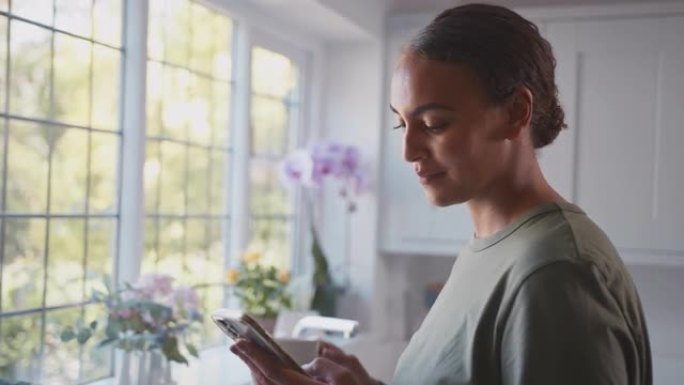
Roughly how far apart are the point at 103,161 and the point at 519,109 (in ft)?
4.23

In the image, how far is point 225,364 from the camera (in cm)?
227

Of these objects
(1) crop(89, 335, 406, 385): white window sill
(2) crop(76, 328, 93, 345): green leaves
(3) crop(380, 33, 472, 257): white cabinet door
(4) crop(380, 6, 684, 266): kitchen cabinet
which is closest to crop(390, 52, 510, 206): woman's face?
(2) crop(76, 328, 93, 345): green leaves

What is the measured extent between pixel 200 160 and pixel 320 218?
0.71m

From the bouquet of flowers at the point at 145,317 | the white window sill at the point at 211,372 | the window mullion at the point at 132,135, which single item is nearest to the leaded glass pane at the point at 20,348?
the bouquet of flowers at the point at 145,317

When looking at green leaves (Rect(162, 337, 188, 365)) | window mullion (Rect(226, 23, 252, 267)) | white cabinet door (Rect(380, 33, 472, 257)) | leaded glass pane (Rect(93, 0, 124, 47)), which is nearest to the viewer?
green leaves (Rect(162, 337, 188, 365))

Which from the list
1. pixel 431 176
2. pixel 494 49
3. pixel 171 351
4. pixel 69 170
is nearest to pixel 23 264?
pixel 69 170

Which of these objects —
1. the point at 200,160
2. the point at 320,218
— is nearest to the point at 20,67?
the point at 200,160

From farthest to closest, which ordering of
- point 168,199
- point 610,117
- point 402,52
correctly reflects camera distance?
point 610,117
point 168,199
point 402,52

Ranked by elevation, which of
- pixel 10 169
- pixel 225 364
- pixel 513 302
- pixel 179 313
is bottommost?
pixel 225 364

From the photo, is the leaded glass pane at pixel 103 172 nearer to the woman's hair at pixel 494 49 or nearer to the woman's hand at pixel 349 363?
the woman's hand at pixel 349 363

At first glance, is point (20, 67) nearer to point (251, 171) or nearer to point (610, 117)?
point (251, 171)

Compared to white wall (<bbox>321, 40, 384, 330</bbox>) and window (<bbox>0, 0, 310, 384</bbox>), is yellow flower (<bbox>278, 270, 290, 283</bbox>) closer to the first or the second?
window (<bbox>0, 0, 310, 384</bbox>)

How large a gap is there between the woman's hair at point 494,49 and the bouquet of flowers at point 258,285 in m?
1.51

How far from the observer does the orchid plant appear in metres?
2.64
